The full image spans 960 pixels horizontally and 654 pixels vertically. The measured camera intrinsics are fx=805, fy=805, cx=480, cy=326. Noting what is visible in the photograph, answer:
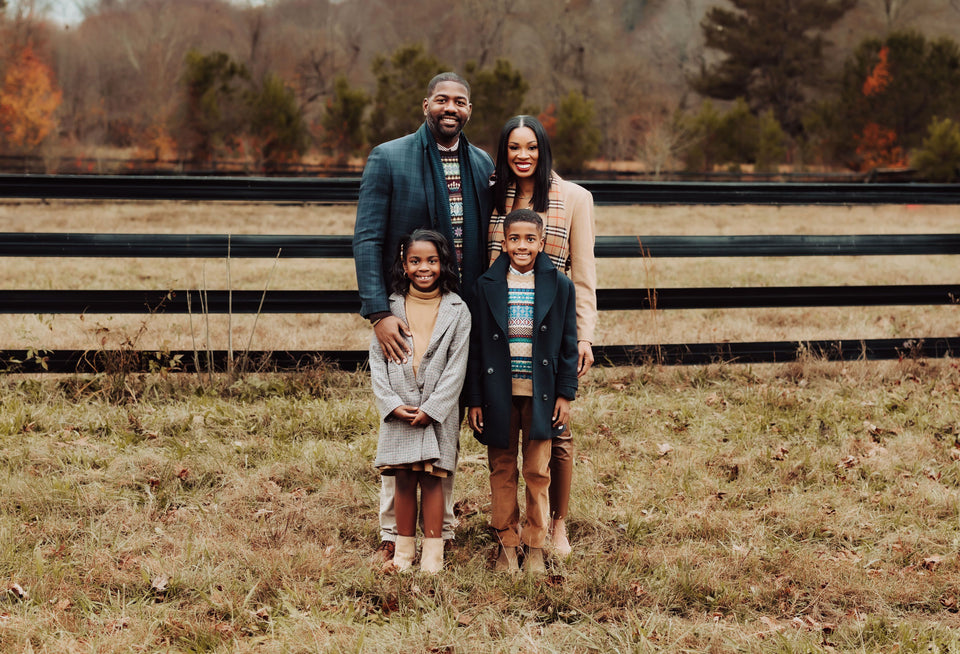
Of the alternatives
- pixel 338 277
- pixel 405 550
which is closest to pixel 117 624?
pixel 405 550

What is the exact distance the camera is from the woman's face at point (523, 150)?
3.07 m

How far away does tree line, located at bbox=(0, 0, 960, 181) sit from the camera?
112 ft

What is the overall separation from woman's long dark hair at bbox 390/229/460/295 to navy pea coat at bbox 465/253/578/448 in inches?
4.8

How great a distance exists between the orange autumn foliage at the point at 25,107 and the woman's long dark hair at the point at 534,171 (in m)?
37.5

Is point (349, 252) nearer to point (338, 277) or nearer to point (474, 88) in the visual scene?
point (338, 277)

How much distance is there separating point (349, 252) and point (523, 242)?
105 inches

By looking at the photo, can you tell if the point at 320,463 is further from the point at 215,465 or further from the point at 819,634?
the point at 819,634

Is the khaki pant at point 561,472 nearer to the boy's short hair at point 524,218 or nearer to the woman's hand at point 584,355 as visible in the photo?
the woman's hand at point 584,355

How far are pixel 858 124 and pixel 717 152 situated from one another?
690 cm

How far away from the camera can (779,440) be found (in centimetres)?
459

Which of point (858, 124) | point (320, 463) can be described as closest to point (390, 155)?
point (320, 463)

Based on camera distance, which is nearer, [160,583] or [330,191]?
[160,583]

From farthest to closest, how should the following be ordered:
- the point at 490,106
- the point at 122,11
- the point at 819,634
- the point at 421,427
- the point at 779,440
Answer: the point at 122,11, the point at 490,106, the point at 779,440, the point at 421,427, the point at 819,634

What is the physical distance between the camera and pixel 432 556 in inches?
125
